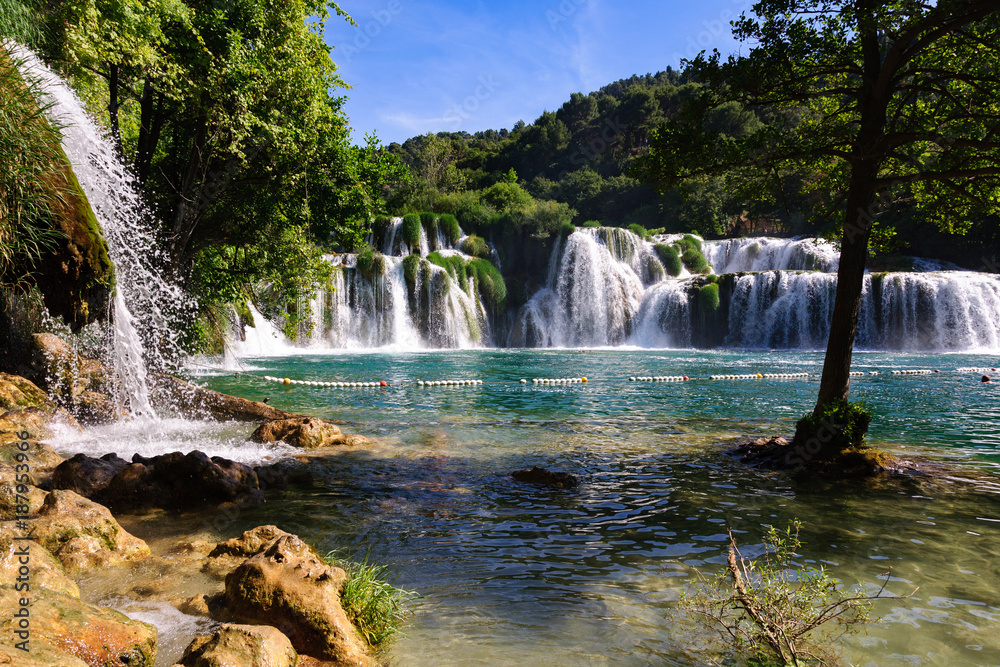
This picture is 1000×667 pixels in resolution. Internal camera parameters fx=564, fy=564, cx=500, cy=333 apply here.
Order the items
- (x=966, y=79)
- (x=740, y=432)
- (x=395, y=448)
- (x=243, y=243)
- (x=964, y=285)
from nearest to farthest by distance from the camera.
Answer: (x=966, y=79)
(x=395, y=448)
(x=740, y=432)
(x=243, y=243)
(x=964, y=285)

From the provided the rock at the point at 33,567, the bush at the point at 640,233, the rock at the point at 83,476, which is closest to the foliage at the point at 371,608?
the rock at the point at 33,567

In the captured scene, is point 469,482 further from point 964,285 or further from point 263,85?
point 964,285

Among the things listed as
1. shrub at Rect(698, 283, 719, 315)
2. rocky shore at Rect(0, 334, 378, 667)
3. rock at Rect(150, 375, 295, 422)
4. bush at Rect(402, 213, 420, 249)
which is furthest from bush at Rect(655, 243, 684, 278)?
rocky shore at Rect(0, 334, 378, 667)

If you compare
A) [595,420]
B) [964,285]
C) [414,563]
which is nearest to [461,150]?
[964,285]

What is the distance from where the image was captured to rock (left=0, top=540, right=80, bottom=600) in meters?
3.45

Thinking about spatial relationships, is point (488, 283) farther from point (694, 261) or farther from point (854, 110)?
point (854, 110)

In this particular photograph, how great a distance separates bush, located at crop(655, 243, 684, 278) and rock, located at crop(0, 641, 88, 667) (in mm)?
41462

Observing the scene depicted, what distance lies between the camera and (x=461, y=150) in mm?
86375

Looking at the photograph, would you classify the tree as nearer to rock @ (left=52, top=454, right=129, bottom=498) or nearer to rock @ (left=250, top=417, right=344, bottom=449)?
rock @ (left=250, top=417, right=344, bottom=449)

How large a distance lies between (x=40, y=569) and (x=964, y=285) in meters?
40.7

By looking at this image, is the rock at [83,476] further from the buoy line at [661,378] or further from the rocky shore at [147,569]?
the buoy line at [661,378]

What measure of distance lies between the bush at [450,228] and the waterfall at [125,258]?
28690 millimetres

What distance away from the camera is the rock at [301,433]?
968 cm

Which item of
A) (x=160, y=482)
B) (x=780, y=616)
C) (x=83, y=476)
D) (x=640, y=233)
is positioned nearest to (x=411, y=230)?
(x=640, y=233)
